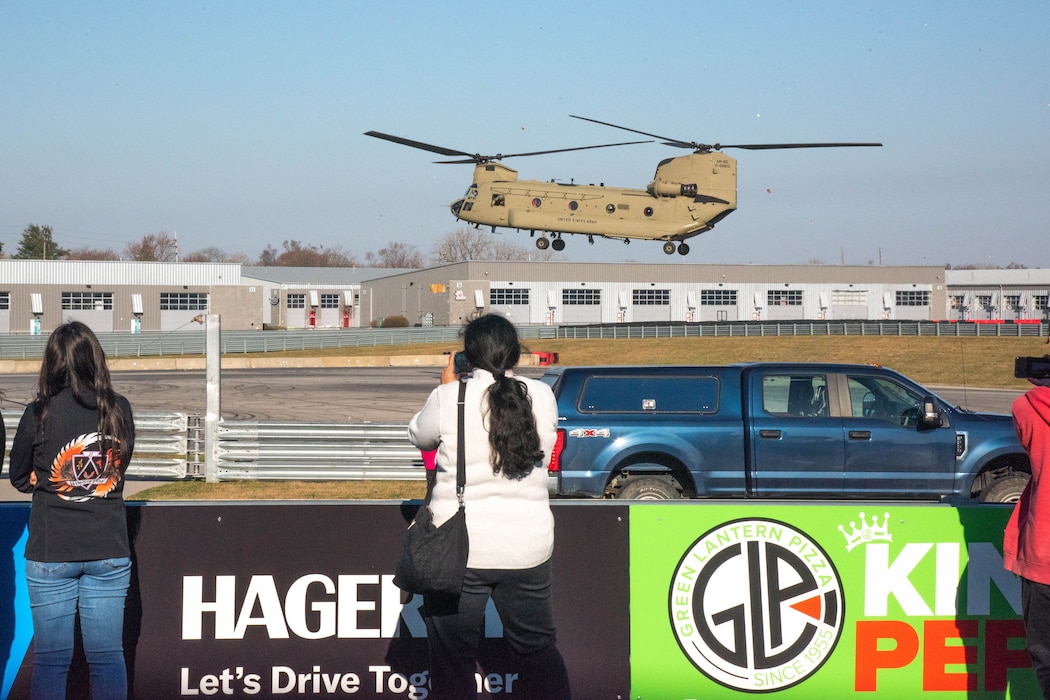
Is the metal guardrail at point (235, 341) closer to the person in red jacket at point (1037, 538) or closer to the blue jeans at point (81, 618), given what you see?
the blue jeans at point (81, 618)

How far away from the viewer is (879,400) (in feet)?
37.4

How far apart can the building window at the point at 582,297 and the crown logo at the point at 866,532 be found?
71502 mm

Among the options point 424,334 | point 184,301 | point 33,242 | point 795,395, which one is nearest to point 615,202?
point 795,395

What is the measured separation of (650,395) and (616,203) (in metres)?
18.2

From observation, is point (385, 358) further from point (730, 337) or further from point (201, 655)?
point (201, 655)

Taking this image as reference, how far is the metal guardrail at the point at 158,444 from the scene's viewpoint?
53.2 feet

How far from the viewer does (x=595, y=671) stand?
18.5 feet

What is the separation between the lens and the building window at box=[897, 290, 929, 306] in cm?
8225

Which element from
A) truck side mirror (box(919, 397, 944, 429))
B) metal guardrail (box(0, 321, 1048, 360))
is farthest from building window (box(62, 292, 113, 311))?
truck side mirror (box(919, 397, 944, 429))

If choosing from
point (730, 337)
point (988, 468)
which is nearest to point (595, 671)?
point (988, 468)

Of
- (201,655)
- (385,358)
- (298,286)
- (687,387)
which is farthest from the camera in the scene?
(298,286)

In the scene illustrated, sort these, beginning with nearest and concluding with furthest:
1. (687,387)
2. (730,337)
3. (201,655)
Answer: (201,655)
(687,387)
(730,337)

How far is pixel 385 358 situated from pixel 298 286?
1707 inches

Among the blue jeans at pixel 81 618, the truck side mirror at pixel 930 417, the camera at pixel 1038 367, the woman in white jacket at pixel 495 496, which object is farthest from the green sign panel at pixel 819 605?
the truck side mirror at pixel 930 417
